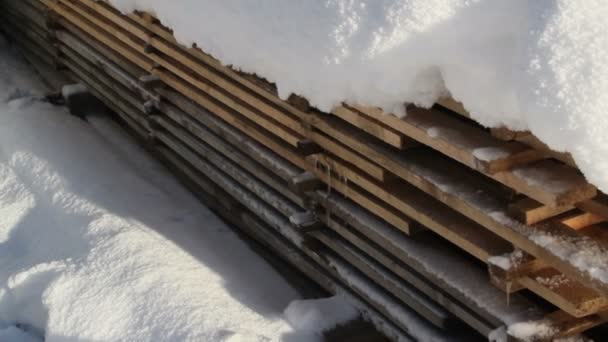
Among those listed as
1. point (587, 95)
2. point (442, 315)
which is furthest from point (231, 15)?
point (587, 95)

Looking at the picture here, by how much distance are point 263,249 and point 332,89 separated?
6.24 feet

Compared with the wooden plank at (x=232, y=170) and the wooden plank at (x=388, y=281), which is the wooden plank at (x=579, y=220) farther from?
the wooden plank at (x=232, y=170)

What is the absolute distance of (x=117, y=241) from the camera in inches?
222

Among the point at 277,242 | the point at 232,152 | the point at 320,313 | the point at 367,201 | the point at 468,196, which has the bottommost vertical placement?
the point at 320,313

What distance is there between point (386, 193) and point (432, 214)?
1.04 feet

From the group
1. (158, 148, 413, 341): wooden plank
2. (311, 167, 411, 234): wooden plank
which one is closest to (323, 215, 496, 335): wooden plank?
(311, 167, 411, 234): wooden plank

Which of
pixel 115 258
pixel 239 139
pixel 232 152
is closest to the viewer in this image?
pixel 115 258

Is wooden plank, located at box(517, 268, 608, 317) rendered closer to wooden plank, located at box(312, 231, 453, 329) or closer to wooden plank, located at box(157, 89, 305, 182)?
wooden plank, located at box(312, 231, 453, 329)

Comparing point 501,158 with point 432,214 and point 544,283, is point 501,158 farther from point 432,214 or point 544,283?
point 432,214

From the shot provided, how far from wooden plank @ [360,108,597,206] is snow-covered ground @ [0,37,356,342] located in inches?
58.2

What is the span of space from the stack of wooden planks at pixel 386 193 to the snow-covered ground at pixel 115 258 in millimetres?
259

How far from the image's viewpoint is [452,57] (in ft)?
12.0

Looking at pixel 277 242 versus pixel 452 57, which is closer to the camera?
pixel 452 57

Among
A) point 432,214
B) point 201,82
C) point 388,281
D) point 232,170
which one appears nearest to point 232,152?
point 232,170
